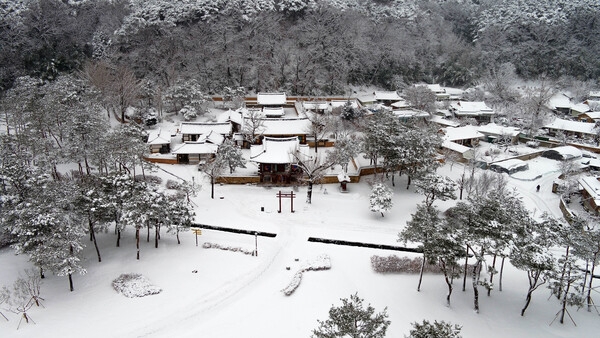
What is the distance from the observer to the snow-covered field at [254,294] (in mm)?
17938

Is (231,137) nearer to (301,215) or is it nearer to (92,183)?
(301,215)

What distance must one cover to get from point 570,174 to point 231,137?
31.5 meters

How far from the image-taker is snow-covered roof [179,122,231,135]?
39.3 metres

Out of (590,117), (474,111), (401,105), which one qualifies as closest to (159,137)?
(401,105)

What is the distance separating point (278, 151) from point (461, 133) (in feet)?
78.3

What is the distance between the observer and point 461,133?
4575 centimetres

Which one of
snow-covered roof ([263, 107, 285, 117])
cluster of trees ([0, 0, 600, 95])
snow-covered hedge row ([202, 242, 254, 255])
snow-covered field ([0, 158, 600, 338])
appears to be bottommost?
snow-covered field ([0, 158, 600, 338])

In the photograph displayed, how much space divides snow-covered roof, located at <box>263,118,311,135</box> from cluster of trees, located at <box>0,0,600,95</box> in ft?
52.2

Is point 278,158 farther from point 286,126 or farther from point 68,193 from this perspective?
point 68,193

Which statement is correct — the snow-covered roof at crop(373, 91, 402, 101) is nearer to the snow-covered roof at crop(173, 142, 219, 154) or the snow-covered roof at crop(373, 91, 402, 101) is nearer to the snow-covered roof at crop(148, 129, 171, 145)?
the snow-covered roof at crop(173, 142, 219, 154)

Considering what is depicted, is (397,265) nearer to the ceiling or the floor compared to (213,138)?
nearer to the floor

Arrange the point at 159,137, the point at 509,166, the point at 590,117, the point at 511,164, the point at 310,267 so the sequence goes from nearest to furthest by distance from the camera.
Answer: the point at 310,267
the point at 159,137
the point at 509,166
the point at 511,164
the point at 590,117

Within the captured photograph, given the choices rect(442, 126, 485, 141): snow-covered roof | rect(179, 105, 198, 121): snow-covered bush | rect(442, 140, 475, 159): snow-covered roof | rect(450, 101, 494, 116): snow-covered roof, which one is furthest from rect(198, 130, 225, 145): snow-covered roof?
rect(450, 101, 494, 116): snow-covered roof

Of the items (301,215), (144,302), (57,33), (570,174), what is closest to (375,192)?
(301,215)
